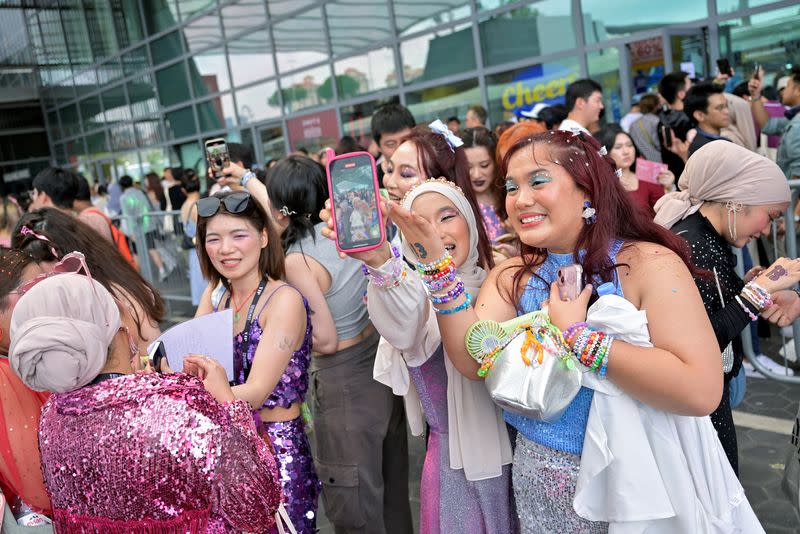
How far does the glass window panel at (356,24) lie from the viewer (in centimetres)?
1150

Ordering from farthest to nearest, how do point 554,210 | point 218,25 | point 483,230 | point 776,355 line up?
point 218,25 → point 776,355 → point 483,230 → point 554,210

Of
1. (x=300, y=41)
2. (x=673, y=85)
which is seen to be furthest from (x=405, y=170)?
(x=300, y=41)

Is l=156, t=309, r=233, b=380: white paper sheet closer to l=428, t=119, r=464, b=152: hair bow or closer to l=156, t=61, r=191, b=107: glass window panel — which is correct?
l=428, t=119, r=464, b=152: hair bow

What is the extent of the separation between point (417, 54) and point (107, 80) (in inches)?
494

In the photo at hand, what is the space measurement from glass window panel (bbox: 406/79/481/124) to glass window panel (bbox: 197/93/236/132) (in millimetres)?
5689

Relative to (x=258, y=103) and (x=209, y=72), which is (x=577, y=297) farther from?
(x=209, y=72)

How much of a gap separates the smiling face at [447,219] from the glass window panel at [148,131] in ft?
56.1

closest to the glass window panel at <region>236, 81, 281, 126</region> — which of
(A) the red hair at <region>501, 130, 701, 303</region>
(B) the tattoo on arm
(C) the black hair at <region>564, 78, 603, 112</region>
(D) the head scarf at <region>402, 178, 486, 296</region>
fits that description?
(C) the black hair at <region>564, 78, 603, 112</region>

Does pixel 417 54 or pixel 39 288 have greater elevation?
pixel 417 54

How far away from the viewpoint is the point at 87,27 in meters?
19.9

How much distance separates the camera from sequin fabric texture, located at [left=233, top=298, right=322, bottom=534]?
8.34 ft

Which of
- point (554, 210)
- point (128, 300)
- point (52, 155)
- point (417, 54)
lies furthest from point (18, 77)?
point (554, 210)

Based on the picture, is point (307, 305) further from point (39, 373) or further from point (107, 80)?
point (107, 80)

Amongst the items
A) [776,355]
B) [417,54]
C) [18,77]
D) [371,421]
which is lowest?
[776,355]
